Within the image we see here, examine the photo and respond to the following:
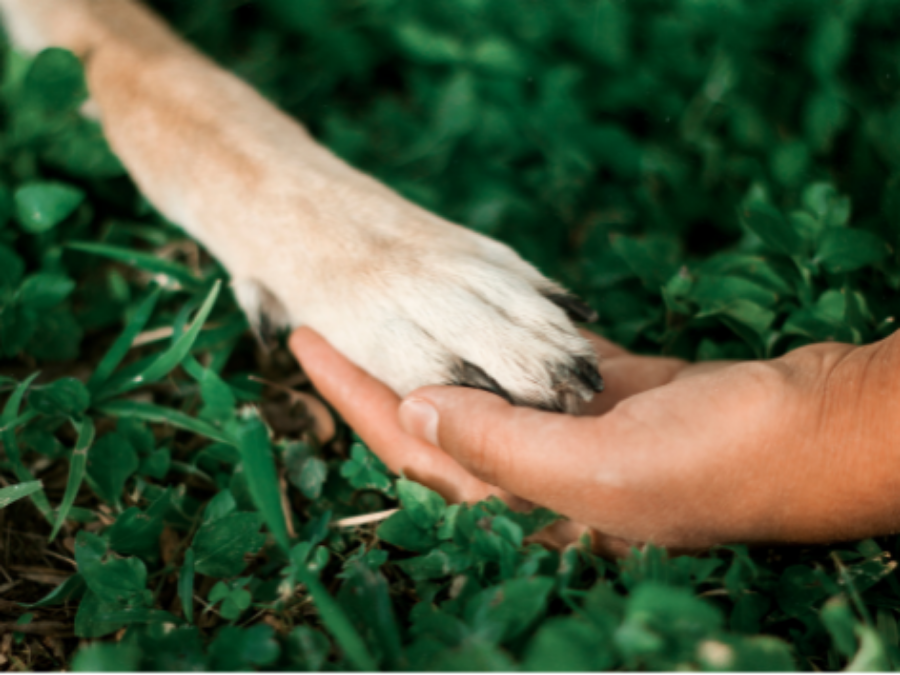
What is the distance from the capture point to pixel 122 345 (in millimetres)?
1317

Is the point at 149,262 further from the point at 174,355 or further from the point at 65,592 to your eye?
the point at 65,592

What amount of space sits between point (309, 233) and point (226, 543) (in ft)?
1.84

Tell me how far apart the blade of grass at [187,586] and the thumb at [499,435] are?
0.42 meters

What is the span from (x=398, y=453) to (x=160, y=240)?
89 cm

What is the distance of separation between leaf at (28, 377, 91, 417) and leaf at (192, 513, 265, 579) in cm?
40

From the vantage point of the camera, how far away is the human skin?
93 centimetres

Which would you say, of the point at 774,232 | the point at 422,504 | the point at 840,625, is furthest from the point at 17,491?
the point at 774,232

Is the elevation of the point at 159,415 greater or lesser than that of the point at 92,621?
greater

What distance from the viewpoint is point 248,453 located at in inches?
36.5

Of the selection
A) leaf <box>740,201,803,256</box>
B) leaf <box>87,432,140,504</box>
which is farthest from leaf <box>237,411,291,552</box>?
leaf <box>740,201,803,256</box>

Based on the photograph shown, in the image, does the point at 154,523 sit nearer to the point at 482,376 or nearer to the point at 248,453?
the point at 248,453

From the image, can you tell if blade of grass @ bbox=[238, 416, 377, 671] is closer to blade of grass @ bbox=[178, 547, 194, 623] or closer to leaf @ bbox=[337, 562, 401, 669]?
leaf @ bbox=[337, 562, 401, 669]

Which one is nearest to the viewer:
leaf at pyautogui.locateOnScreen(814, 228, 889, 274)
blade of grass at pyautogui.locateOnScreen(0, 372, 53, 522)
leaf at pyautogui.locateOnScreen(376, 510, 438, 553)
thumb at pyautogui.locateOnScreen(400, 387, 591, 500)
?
thumb at pyautogui.locateOnScreen(400, 387, 591, 500)

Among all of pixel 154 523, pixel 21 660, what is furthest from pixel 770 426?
pixel 21 660
